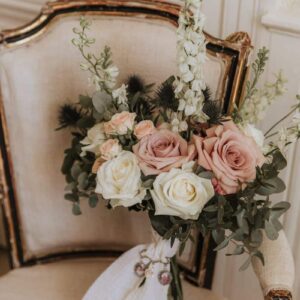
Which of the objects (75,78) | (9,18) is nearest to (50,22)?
(75,78)

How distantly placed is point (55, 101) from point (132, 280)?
375 mm

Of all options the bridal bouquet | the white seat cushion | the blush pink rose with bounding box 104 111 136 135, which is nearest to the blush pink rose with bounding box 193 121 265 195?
the bridal bouquet

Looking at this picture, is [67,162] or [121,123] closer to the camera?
[121,123]

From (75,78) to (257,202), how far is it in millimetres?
432

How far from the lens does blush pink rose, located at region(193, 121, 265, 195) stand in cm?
73

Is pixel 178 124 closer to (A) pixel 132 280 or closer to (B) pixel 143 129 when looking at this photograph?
(B) pixel 143 129

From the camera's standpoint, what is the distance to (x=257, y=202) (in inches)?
31.2

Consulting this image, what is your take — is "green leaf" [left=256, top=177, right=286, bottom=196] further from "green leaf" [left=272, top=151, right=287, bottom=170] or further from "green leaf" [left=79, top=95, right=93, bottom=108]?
"green leaf" [left=79, top=95, right=93, bottom=108]

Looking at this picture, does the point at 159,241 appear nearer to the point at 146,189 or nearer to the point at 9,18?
the point at 146,189

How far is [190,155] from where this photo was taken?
2.46 feet

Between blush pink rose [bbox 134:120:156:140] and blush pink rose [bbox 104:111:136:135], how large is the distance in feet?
0.03

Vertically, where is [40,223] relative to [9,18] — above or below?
below

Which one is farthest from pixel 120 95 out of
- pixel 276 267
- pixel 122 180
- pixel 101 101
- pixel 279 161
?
pixel 276 267

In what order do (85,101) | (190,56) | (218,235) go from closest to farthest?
(190,56) < (218,235) < (85,101)
